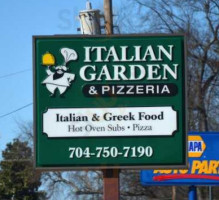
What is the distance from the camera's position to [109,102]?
11742 millimetres

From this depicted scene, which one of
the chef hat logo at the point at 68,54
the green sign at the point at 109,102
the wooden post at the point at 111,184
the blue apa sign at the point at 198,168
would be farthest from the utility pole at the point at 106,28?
the blue apa sign at the point at 198,168

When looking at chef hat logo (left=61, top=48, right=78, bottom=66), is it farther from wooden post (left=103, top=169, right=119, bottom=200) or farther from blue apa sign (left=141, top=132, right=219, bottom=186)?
blue apa sign (left=141, top=132, right=219, bottom=186)

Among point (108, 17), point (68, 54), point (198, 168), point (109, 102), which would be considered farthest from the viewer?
point (198, 168)

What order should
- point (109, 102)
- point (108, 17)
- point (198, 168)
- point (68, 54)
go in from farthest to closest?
point (198, 168) → point (108, 17) → point (68, 54) → point (109, 102)

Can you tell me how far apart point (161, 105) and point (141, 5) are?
2235cm

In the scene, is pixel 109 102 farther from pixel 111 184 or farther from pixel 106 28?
pixel 106 28

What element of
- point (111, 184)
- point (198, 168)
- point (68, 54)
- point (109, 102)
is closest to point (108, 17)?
point (198, 168)

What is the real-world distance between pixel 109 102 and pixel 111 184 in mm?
1298

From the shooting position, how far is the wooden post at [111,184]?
1170 cm

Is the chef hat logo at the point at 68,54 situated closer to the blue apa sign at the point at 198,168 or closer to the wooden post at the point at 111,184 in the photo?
the wooden post at the point at 111,184

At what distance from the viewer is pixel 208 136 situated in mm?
17969

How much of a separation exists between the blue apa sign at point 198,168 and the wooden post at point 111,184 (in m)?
6.37

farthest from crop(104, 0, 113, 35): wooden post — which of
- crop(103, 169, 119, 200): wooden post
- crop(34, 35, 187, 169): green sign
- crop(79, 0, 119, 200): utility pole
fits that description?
crop(103, 169, 119, 200): wooden post

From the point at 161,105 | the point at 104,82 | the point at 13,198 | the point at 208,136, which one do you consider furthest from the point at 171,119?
the point at 13,198
